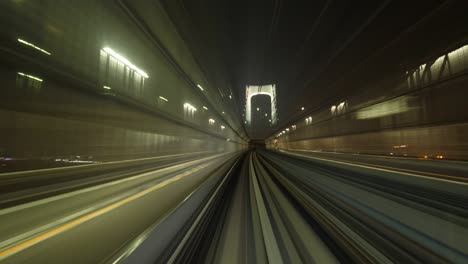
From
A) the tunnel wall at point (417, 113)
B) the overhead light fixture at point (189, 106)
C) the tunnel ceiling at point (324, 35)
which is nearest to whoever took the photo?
the tunnel wall at point (417, 113)

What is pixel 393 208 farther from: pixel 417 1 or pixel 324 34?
pixel 324 34

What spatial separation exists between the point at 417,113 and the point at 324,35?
192cm

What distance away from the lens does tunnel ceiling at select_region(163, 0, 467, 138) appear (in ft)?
5.93

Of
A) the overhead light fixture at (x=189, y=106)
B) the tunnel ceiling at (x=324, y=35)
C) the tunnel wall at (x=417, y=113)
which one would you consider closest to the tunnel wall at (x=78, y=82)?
the tunnel ceiling at (x=324, y=35)

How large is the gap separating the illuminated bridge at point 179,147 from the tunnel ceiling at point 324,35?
0.07ft

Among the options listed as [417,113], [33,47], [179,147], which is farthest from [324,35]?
[33,47]

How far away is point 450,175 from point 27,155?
2.66 m

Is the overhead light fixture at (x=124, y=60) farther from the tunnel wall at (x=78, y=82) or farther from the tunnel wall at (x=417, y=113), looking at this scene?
the tunnel wall at (x=417, y=113)

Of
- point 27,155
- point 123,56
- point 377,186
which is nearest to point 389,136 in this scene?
point 377,186

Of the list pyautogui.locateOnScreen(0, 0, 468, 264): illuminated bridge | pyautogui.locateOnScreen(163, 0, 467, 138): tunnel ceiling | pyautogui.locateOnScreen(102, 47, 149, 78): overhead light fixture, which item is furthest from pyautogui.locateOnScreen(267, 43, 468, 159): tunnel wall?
pyautogui.locateOnScreen(102, 47, 149, 78): overhead light fixture

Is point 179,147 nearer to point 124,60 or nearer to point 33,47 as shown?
point 124,60

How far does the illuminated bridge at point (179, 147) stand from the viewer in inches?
23.9

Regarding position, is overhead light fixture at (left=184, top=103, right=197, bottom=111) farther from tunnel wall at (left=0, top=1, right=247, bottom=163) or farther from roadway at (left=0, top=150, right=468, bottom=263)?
roadway at (left=0, top=150, right=468, bottom=263)

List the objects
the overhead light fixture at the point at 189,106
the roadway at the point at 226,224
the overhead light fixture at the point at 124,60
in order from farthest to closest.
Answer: the overhead light fixture at the point at 189,106, the overhead light fixture at the point at 124,60, the roadway at the point at 226,224
